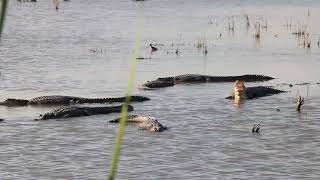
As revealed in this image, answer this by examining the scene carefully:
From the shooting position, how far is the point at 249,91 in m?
18.7

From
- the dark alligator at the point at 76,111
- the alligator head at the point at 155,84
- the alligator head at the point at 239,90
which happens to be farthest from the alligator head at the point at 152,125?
the alligator head at the point at 155,84

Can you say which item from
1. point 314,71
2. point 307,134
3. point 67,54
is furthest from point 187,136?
point 67,54

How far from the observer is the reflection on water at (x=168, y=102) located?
11789 millimetres

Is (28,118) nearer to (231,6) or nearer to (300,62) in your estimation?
(300,62)

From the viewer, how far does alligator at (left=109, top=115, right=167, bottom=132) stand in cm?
1441

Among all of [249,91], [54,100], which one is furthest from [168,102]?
[54,100]

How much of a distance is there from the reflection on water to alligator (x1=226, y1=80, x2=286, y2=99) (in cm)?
23

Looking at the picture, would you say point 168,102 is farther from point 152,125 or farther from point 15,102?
point 152,125

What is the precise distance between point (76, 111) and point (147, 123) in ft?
6.51

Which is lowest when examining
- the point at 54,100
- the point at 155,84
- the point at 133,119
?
the point at 133,119

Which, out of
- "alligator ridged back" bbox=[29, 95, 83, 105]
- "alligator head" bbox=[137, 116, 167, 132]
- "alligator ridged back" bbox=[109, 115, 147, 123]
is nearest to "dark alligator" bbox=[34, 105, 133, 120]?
"alligator ridged back" bbox=[109, 115, 147, 123]

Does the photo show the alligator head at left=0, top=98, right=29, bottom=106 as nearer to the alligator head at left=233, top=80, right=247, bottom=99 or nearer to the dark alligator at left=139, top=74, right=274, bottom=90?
the dark alligator at left=139, top=74, right=274, bottom=90

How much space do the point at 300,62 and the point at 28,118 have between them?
38.0 ft

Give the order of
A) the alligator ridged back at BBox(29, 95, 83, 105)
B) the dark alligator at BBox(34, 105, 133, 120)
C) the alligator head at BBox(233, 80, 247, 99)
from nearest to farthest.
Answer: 1. the dark alligator at BBox(34, 105, 133, 120)
2. the alligator ridged back at BBox(29, 95, 83, 105)
3. the alligator head at BBox(233, 80, 247, 99)
